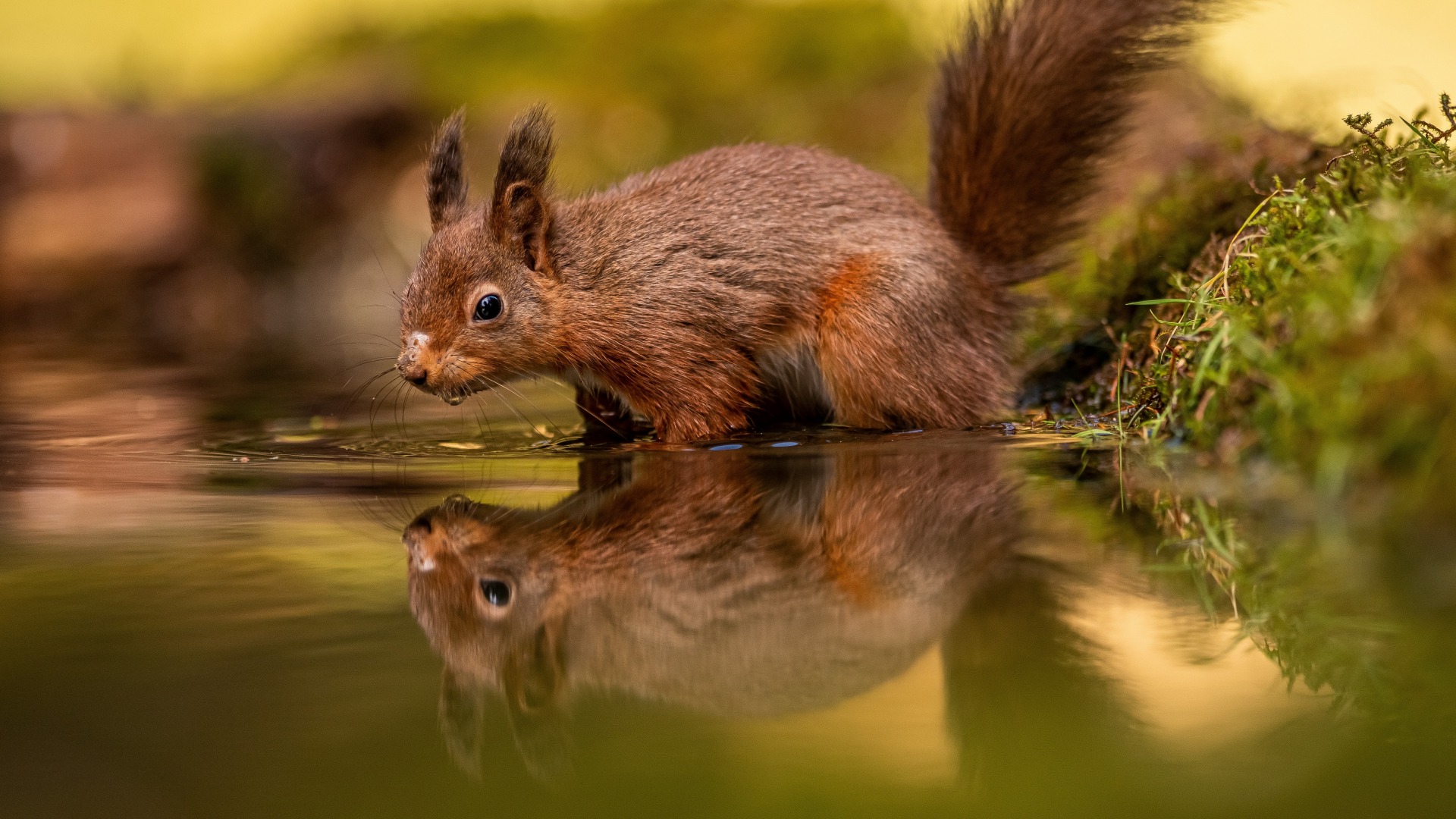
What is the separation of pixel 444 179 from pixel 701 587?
152 inches

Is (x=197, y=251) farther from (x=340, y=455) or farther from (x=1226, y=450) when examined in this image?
(x=1226, y=450)

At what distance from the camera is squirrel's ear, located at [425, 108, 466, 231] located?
20.4 ft

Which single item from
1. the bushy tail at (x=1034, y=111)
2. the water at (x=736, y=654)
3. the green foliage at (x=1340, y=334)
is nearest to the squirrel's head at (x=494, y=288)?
the water at (x=736, y=654)

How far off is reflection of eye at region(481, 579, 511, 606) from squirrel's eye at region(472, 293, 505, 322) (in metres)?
2.86

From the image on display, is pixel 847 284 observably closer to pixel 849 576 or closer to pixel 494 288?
pixel 494 288

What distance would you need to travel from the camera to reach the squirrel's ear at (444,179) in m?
6.22

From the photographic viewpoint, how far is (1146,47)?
19.9 ft

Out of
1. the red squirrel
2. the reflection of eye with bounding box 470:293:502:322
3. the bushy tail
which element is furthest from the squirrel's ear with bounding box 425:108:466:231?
the bushy tail

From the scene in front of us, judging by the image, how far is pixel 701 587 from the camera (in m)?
2.95

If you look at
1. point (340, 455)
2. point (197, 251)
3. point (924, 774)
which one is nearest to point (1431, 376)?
point (924, 774)

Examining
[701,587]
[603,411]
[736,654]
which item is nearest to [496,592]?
[701,587]

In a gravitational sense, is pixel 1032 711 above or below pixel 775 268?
below

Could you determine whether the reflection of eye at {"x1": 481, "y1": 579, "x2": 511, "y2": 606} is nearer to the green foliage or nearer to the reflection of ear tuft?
the reflection of ear tuft

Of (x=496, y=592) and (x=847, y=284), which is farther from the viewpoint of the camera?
(x=847, y=284)
